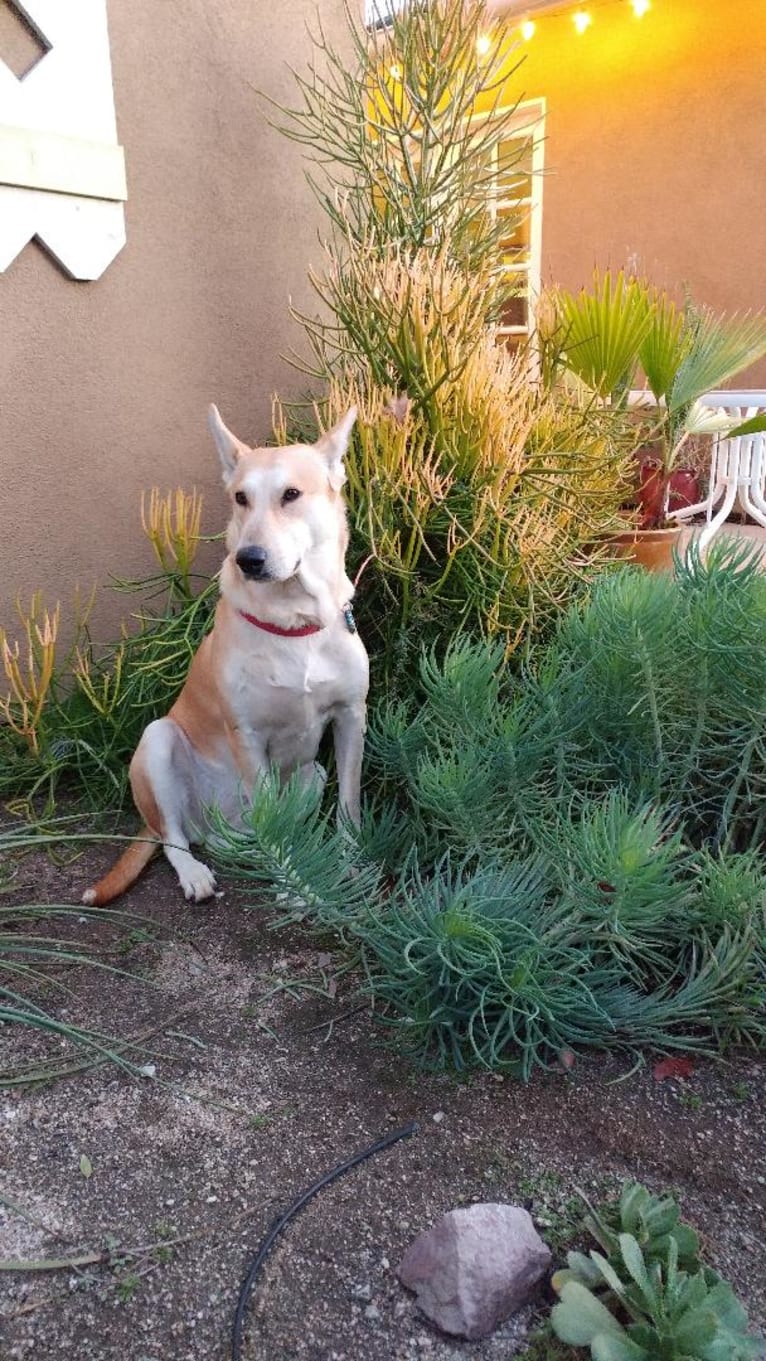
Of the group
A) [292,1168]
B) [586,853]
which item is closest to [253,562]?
[586,853]

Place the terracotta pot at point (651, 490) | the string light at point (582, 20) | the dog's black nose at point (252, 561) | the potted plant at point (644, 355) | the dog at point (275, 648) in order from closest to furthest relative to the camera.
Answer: the dog's black nose at point (252, 561), the dog at point (275, 648), the potted plant at point (644, 355), the terracotta pot at point (651, 490), the string light at point (582, 20)

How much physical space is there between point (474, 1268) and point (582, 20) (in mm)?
8287

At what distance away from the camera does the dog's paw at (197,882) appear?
2.50 m

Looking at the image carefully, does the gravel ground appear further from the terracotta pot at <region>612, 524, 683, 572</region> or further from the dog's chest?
the terracotta pot at <region>612, 524, 683, 572</region>

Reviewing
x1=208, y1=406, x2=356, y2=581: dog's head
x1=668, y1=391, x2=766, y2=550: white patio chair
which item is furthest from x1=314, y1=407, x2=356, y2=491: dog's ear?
x1=668, y1=391, x2=766, y2=550: white patio chair

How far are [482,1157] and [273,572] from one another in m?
1.33

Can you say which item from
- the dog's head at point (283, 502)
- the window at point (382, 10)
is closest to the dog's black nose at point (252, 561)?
the dog's head at point (283, 502)

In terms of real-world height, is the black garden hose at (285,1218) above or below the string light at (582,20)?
below

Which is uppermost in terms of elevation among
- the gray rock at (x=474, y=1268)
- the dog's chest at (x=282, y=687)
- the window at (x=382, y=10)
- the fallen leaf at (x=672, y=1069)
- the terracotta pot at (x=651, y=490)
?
the window at (x=382, y=10)

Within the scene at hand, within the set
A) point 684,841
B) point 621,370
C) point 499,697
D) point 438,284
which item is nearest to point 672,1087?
point 684,841

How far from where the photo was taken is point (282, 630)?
7.92 feet

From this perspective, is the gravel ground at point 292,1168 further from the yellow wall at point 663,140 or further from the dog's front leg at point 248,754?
the yellow wall at point 663,140

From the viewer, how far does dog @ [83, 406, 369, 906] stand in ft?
7.65

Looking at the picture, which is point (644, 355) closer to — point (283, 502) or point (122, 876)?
point (283, 502)
